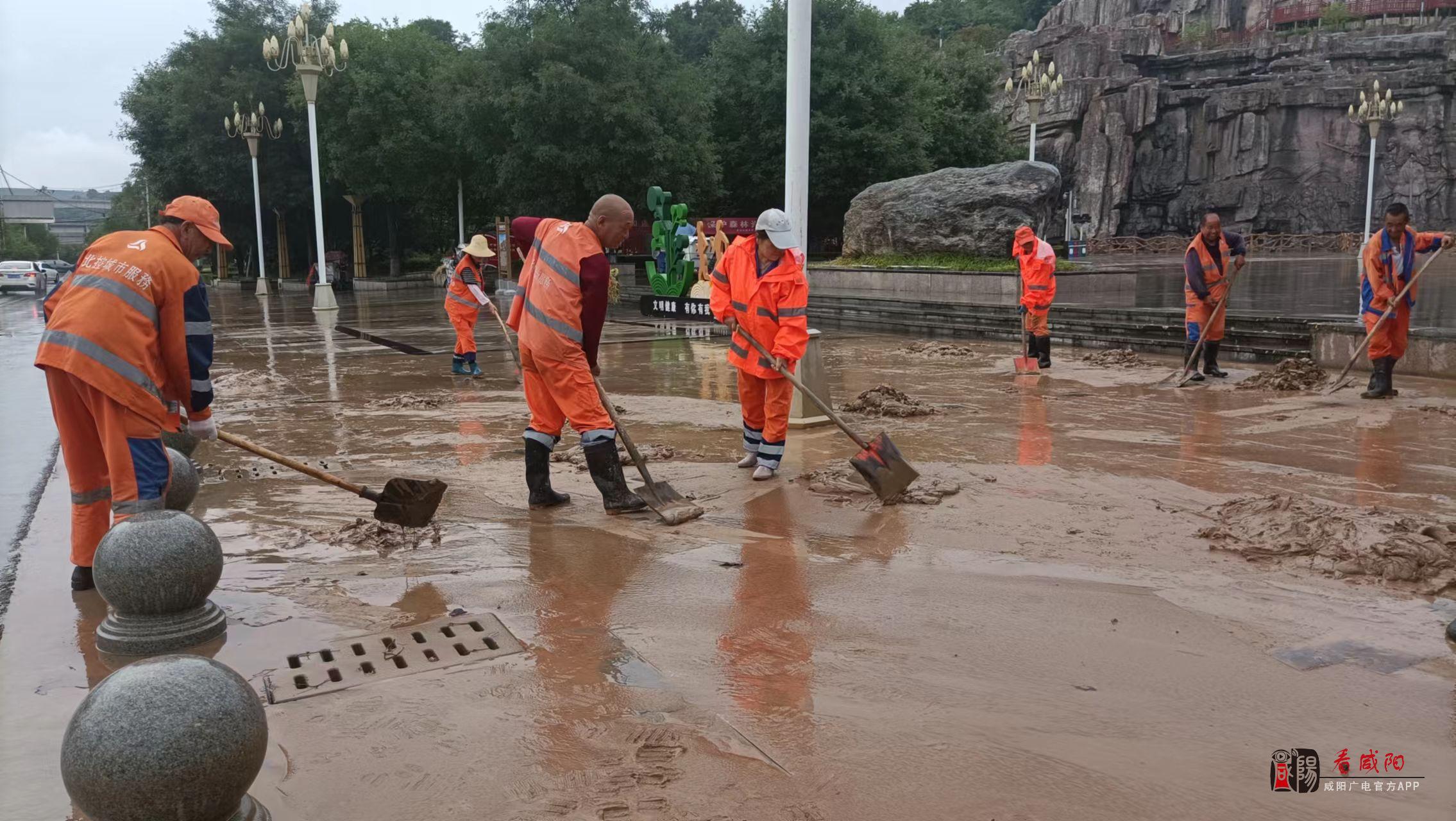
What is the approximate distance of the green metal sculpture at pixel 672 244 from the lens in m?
20.7

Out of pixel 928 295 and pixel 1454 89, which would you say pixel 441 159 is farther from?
pixel 1454 89

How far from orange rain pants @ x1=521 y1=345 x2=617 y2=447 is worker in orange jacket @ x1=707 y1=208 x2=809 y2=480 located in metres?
1.22

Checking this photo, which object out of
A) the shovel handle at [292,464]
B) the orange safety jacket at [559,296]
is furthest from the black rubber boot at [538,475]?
the shovel handle at [292,464]

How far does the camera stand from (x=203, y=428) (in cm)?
459

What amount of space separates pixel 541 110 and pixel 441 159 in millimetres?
6043

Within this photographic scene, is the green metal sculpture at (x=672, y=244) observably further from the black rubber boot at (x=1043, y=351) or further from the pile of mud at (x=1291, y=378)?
the pile of mud at (x=1291, y=378)

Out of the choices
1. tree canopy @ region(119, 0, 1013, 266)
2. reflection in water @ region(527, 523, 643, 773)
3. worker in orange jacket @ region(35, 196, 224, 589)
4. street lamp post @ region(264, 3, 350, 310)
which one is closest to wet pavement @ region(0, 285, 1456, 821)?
reflection in water @ region(527, 523, 643, 773)

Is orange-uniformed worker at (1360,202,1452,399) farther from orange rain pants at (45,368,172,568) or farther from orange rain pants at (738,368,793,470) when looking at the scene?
orange rain pants at (45,368,172,568)

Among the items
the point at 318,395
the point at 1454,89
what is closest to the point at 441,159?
the point at 318,395

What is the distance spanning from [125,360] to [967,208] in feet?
64.2

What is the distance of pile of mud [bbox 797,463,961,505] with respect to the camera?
229 inches

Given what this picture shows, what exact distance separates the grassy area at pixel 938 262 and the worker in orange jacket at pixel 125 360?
702 inches

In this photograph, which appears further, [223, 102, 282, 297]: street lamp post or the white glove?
[223, 102, 282, 297]: street lamp post

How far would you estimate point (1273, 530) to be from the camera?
15.9ft
